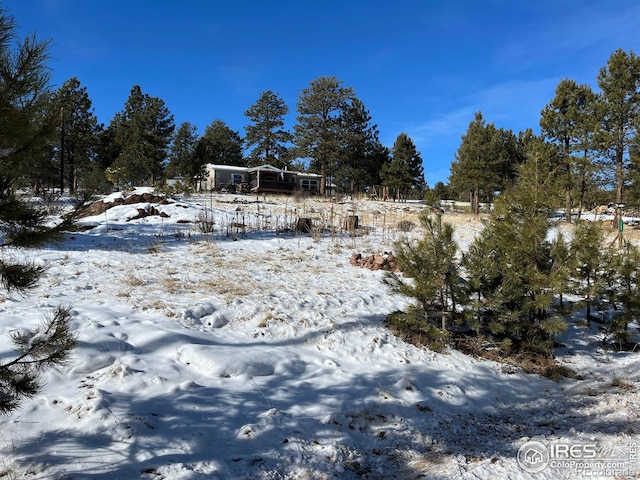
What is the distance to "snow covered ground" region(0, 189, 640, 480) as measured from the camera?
321 centimetres

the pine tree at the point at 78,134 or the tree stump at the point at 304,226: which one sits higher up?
the pine tree at the point at 78,134

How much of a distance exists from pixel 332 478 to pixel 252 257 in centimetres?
708

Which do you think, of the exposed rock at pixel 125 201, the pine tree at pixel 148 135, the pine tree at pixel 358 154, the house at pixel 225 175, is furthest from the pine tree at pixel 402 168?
the exposed rock at pixel 125 201

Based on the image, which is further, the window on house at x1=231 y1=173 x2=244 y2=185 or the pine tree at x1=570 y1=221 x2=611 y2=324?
the window on house at x1=231 y1=173 x2=244 y2=185

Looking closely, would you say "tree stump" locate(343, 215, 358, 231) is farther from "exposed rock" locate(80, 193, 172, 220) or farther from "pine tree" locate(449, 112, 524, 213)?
"pine tree" locate(449, 112, 524, 213)

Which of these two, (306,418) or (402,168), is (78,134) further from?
(306,418)

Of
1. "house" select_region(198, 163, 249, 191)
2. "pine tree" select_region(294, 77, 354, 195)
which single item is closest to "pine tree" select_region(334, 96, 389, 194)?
"pine tree" select_region(294, 77, 354, 195)

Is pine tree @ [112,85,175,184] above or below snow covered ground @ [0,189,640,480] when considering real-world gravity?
above

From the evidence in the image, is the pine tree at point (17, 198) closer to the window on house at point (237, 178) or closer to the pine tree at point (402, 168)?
the pine tree at point (402, 168)

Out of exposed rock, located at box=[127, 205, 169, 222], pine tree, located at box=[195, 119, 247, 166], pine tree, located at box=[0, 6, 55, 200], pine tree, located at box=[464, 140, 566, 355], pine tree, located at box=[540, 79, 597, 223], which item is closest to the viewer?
pine tree, located at box=[0, 6, 55, 200]

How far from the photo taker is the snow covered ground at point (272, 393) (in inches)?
126

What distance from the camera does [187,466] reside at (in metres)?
3.05

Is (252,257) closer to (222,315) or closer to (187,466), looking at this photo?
(222,315)


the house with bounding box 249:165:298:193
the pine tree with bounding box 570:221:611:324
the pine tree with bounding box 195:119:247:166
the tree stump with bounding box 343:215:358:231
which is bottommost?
the pine tree with bounding box 570:221:611:324
